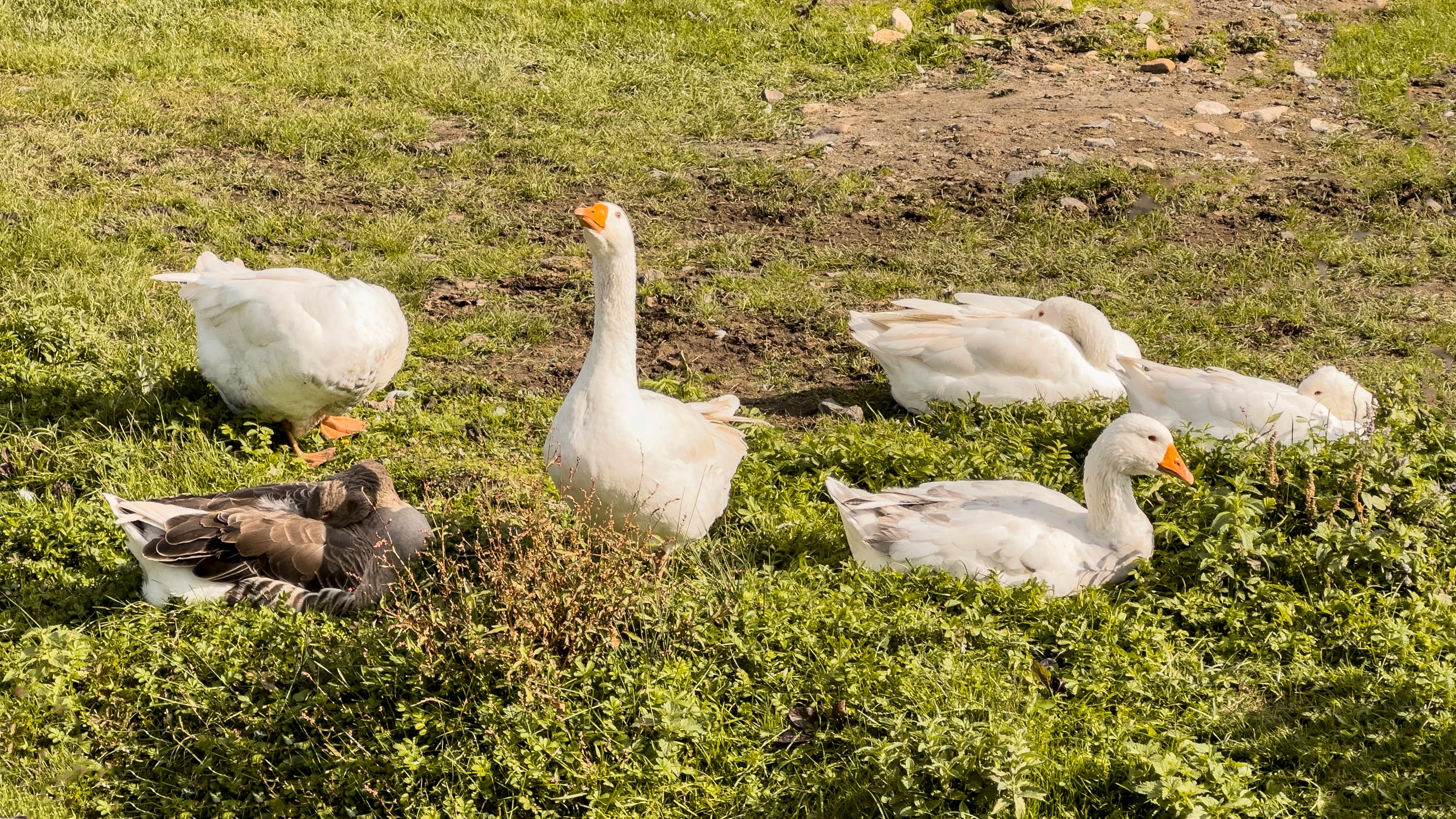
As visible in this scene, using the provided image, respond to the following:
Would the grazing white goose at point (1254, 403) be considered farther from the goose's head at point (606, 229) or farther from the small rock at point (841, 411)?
the goose's head at point (606, 229)

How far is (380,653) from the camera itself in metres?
4.18

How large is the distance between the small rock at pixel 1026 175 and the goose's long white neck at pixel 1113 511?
5251mm

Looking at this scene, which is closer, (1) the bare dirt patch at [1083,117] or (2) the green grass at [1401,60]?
(1) the bare dirt patch at [1083,117]

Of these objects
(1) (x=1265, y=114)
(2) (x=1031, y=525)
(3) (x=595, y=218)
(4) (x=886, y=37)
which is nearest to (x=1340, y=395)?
(2) (x=1031, y=525)

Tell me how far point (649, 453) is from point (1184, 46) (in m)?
10.6

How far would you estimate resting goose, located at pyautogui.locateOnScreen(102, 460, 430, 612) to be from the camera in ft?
16.0

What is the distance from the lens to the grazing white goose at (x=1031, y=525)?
4.92m

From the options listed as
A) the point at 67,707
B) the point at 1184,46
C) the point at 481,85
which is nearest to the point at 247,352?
the point at 67,707

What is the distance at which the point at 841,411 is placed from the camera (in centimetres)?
693

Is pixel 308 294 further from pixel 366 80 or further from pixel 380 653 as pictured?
pixel 366 80

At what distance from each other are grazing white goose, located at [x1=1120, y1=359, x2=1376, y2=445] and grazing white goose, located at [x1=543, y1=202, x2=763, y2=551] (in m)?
2.65

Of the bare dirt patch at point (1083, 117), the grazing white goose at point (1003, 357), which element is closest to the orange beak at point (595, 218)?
the grazing white goose at point (1003, 357)

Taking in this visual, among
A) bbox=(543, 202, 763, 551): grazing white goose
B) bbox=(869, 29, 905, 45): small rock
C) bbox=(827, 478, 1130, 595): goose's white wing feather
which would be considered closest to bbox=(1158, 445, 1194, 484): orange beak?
bbox=(827, 478, 1130, 595): goose's white wing feather

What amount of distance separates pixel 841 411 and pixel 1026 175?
408 cm
